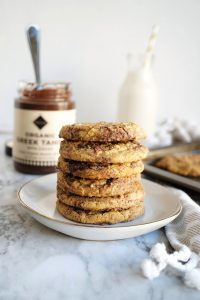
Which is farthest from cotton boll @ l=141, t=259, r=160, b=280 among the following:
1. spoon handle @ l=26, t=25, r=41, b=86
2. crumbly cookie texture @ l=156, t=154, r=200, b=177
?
spoon handle @ l=26, t=25, r=41, b=86

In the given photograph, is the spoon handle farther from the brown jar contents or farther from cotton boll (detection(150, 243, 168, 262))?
cotton boll (detection(150, 243, 168, 262))

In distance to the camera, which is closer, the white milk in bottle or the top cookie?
the top cookie

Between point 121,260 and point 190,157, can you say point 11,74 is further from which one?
point 121,260

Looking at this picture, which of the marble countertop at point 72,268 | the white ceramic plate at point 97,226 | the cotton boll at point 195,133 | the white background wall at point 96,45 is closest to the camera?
the marble countertop at point 72,268

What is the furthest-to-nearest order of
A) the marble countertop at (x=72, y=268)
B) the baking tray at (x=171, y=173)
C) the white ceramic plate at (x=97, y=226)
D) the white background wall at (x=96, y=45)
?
the white background wall at (x=96, y=45) < the baking tray at (x=171, y=173) < the white ceramic plate at (x=97, y=226) < the marble countertop at (x=72, y=268)

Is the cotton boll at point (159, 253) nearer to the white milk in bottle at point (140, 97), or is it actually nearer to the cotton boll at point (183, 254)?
the cotton boll at point (183, 254)

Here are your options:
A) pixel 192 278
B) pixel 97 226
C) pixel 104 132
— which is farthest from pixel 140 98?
pixel 192 278

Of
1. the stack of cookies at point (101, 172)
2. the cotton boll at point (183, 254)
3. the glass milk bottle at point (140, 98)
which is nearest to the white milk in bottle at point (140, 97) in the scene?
the glass milk bottle at point (140, 98)

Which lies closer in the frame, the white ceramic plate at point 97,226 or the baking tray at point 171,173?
the white ceramic plate at point 97,226
